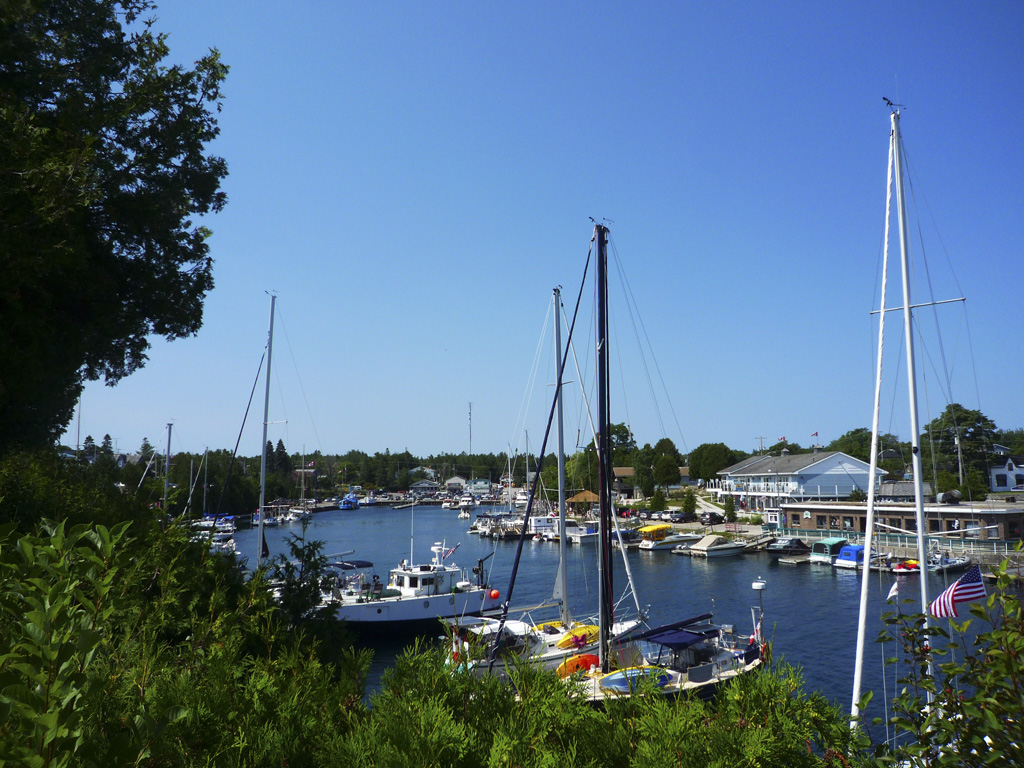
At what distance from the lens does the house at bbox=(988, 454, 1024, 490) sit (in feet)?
233

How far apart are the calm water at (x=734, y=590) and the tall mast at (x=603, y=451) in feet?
12.3

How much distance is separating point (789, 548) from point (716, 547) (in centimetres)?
501

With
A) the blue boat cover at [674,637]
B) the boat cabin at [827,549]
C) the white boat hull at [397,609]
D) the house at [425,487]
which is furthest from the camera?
the house at [425,487]

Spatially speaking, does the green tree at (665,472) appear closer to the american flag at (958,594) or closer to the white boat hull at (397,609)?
the white boat hull at (397,609)

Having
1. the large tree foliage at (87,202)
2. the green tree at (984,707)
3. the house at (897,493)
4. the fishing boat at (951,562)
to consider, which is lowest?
the fishing boat at (951,562)

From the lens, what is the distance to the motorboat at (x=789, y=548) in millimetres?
48156

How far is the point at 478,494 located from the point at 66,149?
11810 centimetres

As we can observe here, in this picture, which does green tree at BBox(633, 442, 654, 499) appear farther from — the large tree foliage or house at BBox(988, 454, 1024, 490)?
the large tree foliage

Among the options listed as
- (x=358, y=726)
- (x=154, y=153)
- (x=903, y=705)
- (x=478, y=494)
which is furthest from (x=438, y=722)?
(x=478, y=494)

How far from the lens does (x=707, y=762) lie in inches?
103

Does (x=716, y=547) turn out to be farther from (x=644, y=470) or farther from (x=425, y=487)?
(x=425, y=487)

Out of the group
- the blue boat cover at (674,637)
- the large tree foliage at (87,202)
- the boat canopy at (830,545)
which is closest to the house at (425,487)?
the boat canopy at (830,545)

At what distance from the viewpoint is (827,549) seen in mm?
45969

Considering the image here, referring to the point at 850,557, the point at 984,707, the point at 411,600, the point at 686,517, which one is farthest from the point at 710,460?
the point at 984,707
